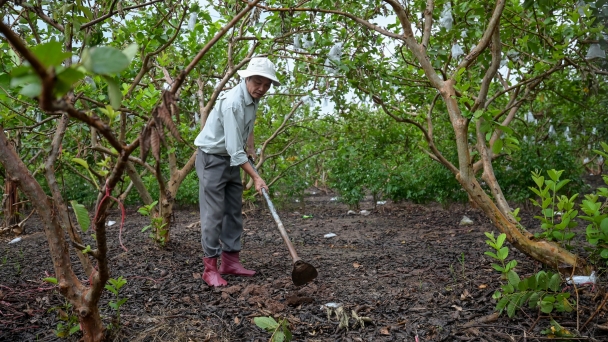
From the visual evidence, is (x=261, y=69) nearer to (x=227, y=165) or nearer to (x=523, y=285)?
(x=227, y=165)

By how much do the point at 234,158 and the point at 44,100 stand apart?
2444 mm

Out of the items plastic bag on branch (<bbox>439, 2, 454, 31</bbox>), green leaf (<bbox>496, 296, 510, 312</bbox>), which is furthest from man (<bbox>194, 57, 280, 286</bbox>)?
green leaf (<bbox>496, 296, 510, 312</bbox>)

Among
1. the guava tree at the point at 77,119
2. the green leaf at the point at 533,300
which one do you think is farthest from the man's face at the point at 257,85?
the green leaf at the point at 533,300

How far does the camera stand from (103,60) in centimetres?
76

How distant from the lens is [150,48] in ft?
13.4

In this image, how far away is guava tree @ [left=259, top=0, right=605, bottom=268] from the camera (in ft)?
8.91

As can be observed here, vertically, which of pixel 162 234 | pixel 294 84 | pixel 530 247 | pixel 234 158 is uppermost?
pixel 294 84

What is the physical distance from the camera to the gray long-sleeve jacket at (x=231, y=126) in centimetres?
317

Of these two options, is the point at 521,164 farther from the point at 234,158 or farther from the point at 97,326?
the point at 97,326

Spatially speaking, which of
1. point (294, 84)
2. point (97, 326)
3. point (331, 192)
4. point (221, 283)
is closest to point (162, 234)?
point (221, 283)

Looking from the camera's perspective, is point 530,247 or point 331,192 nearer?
point 530,247

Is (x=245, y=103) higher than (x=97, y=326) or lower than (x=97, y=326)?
higher

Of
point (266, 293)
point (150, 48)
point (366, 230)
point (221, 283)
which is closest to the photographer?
point (266, 293)

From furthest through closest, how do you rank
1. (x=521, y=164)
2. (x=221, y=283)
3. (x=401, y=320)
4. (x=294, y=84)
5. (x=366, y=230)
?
(x=294, y=84), (x=521, y=164), (x=366, y=230), (x=221, y=283), (x=401, y=320)
